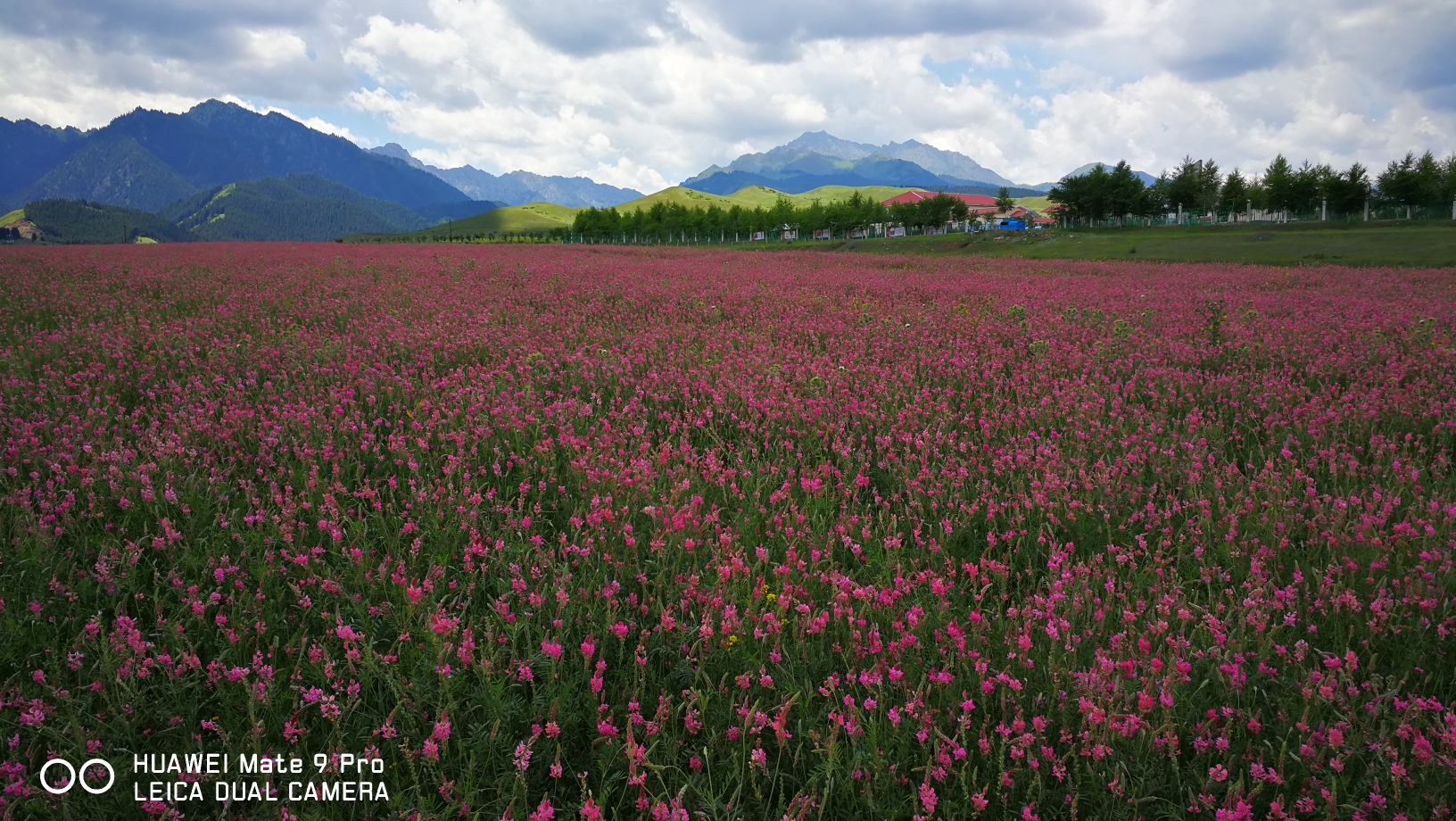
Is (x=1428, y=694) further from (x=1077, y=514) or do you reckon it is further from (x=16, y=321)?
(x=16, y=321)

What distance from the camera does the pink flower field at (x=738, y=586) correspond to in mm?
2312

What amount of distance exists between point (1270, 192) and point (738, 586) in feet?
305

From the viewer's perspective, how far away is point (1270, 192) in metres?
72.7

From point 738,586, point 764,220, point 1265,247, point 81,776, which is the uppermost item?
point 764,220

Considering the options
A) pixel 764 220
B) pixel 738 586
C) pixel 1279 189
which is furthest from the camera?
pixel 764 220

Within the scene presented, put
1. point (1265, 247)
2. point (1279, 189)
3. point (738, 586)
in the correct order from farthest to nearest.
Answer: point (1279, 189) < point (1265, 247) < point (738, 586)

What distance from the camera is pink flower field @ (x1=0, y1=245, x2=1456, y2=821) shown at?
2.31 metres

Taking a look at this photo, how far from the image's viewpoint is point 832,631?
10.1 ft

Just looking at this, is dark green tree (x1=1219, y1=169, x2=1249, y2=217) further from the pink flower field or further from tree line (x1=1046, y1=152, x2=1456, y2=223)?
the pink flower field

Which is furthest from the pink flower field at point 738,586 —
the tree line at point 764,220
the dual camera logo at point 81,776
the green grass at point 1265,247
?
the tree line at point 764,220

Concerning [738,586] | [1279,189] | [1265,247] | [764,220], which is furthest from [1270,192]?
[738,586]

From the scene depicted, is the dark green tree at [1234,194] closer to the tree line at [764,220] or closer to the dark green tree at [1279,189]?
the dark green tree at [1279,189]

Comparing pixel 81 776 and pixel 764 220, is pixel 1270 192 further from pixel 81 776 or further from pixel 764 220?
pixel 81 776

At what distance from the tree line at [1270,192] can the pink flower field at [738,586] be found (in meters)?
81.3
